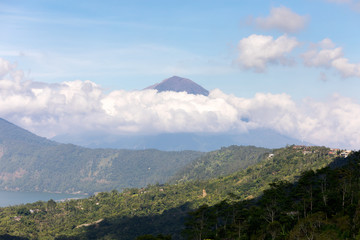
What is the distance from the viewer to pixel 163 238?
9312cm

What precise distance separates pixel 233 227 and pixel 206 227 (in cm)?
875

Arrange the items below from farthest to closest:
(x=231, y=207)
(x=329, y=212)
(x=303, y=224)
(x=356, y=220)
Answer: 1. (x=231, y=207)
2. (x=329, y=212)
3. (x=303, y=224)
4. (x=356, y=220)

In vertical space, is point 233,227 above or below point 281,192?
below

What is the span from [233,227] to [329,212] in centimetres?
2758

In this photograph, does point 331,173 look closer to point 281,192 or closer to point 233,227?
point 281,192

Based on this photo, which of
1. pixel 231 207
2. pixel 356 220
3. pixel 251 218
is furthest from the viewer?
pixel 231 207

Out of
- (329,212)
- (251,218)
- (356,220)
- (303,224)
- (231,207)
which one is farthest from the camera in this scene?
(231,207)

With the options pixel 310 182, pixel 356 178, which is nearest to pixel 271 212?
pixel 310 182

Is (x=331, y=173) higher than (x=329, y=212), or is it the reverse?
(x=331, y=173)

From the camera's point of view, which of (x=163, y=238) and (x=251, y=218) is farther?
(x=251, y=218)

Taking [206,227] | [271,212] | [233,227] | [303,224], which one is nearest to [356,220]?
[303,224]

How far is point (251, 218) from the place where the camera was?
108 meters

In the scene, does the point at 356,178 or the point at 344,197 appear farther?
the point at 356,178

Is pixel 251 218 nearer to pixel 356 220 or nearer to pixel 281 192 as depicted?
pixel 281 192
